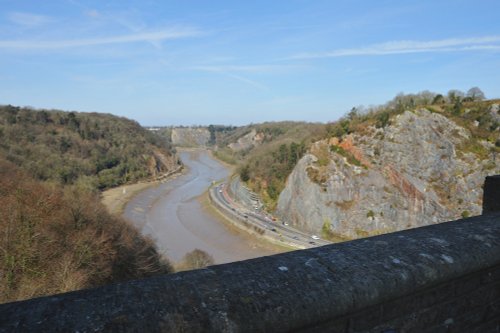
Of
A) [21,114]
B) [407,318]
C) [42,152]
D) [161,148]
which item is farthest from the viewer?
[161,148]

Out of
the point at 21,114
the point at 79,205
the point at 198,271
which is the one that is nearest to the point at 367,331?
the point at 198,271

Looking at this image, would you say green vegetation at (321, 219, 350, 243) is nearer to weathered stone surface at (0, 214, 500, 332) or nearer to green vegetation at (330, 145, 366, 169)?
green vegetation at (330, 145, 366, 169)

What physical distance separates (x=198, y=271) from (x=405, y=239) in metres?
1.47

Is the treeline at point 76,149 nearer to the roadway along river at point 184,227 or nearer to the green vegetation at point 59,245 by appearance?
the roadway along river at point 184,227

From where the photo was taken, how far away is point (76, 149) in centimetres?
8306

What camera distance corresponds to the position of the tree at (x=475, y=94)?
43.2 metres

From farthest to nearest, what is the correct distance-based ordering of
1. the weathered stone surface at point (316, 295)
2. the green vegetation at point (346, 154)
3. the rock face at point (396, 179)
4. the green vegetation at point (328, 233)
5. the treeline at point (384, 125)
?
the green vegetation at point (346, 154)
the green vegetation at point (328, 233)
the treeline at point (384, 125)
the rock face at point (396, 179)
the weathered stone surface at point (316, 295)

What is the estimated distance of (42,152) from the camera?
67.5m

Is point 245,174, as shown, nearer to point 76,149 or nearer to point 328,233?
point 328,233

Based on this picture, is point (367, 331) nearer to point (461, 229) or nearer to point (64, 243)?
point (461, 229)

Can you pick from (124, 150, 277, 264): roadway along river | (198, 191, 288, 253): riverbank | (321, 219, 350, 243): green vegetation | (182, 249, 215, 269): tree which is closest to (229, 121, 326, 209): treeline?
(198, 191, 288, 253): riverbank

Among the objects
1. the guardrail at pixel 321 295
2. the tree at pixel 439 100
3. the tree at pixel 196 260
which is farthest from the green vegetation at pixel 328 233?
the guardrail at pixel 321 295

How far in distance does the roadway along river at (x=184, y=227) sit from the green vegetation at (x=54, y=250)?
15.5 m

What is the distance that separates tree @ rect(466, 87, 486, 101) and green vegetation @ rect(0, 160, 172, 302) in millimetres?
41515
